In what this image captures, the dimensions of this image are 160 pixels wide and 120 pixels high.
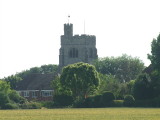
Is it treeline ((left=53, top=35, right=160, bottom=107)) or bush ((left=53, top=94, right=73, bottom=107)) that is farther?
bush ((left=53, top=94, right=73, bottom=107))

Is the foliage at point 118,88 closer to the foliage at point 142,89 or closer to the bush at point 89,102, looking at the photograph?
the bush at point 89,102

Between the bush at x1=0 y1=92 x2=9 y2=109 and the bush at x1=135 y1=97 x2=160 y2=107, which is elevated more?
the bush at x1=0 y1=92 x2=9 y2=109

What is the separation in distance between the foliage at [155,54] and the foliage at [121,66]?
53.3 m

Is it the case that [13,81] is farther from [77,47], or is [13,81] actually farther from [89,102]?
[89,102]

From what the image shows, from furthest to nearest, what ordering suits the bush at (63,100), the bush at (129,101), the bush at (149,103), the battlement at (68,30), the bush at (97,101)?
the battlement at (68,30)
the bush at (63,100)
the bush at (97,101)
the bush at (129,101)
the bush at (149,103)

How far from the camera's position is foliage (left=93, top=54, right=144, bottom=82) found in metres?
155

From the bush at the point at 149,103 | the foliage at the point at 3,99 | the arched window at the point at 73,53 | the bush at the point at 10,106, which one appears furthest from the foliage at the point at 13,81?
the bush at the point at 149,103

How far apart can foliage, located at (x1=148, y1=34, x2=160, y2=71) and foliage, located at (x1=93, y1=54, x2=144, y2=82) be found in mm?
53266

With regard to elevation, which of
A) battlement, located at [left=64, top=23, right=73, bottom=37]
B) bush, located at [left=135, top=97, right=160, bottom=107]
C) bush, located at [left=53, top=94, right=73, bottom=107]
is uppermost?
battlement, located at [left=64, top=23, right=73, bottom=37]

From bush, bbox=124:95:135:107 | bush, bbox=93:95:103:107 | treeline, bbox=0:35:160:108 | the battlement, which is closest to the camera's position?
bush, bbox=124:95:135:107

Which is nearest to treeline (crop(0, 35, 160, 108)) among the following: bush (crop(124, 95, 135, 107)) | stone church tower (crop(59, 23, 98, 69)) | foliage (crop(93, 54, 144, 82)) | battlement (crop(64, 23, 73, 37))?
bush (crop(124, 95, 135, 107))

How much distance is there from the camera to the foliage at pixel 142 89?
89750mm
